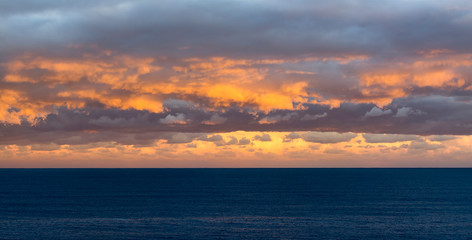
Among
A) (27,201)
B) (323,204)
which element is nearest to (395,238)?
(323,204)

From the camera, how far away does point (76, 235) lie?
101375 millimetres

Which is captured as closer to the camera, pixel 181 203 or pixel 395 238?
pixel 395 238

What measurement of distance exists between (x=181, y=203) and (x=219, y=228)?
5838 cm

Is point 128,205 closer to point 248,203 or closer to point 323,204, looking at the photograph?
point 248,203

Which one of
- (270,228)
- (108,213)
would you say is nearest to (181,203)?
(108,213)

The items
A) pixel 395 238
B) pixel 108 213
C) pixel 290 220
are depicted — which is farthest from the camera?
pixel 108 213

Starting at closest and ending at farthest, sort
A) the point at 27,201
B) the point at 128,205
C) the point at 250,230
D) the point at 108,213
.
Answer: the point at 250,230 < the point at 108,213 < the point at 128,205 < the point at 27,201

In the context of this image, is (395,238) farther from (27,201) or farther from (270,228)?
(27,201)

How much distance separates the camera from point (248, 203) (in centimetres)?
16850

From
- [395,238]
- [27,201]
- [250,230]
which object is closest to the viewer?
[395,238]

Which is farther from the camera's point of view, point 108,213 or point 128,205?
point 128,205

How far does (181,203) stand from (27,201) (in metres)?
59.6

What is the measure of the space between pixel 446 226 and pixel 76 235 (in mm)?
89963

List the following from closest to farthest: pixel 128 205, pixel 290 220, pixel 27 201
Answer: pixel 290 220 → pixel 128 205 → pixel 27 201
